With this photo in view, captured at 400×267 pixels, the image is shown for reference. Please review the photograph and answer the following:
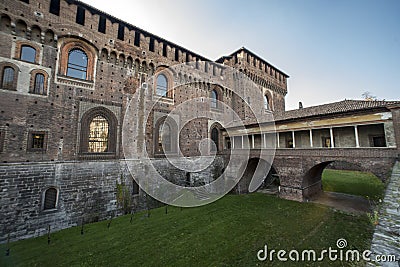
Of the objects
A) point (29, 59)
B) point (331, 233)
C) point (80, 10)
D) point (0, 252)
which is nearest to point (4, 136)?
point (29, 59)

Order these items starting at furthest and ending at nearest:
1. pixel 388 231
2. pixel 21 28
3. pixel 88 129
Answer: pixel 88 129, pixel 21 28, pixel 388 231

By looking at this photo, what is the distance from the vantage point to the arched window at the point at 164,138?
49.3 ft

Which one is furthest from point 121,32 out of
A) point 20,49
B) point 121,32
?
point 20,49

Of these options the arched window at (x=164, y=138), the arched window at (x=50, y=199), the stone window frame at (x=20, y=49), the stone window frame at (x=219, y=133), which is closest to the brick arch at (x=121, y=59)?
the stone window frame at (x=20, y=49)

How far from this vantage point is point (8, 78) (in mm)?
9367

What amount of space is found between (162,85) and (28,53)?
8571 mm

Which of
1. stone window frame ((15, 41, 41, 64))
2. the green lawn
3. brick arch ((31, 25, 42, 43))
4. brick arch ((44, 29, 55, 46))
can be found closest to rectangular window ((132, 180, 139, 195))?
the green lawn

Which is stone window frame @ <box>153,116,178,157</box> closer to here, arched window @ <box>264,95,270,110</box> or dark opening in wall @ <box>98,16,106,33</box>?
dark opening in wall @ <box>98,16,106,33</box>

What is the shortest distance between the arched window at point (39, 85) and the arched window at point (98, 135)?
10.1 feet

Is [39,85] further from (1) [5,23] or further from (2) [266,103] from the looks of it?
(2) [266,103]

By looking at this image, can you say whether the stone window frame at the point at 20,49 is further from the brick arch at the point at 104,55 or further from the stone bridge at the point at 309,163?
the stone bridge at the point at 309,163

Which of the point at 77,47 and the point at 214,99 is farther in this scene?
the point at 214,99

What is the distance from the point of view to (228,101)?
21.2 meters

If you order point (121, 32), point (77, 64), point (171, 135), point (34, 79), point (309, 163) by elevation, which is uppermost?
point (121, 32)
